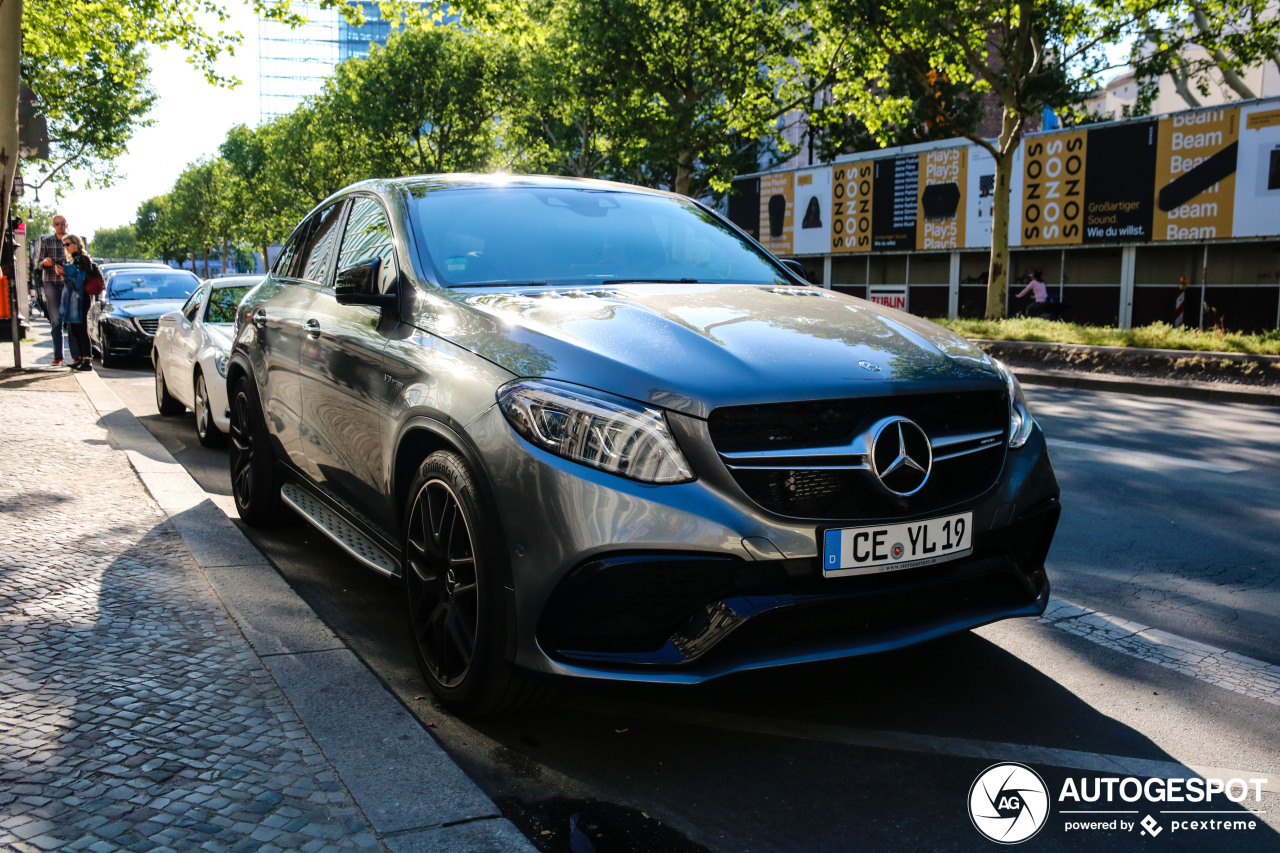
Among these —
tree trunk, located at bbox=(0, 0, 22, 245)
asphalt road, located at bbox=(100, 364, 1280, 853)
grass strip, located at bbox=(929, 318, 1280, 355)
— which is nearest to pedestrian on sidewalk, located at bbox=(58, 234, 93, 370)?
tree trunk, located at bbox=(0, 0, 22, 245)

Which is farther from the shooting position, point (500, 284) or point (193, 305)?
point (193, 305)

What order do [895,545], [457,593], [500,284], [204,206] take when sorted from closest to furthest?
[895,545]
[457,593]
[500,284]
[204,206]

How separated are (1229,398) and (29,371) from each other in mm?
13934

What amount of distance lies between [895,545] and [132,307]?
15.6 meters

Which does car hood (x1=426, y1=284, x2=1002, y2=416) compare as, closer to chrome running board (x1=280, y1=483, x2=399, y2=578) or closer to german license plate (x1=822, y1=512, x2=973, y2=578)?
german license plate (x1=822, y1=512, x2=973, y2=578)

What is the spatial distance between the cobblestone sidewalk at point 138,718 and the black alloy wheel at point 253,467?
16.3 inches

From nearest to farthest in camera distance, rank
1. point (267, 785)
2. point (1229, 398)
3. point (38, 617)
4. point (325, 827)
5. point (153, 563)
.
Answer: point (325, 827), point (267, 785), point (38, 617), point (153, 563), point (1229, 398)

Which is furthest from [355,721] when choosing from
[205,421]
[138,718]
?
[205,421]

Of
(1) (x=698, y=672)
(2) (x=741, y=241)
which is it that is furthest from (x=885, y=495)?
(2) (x=741, y=241)

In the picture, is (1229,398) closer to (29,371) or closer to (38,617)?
(38,617)

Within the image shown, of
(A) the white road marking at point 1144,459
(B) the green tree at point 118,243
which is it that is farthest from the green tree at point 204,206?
→ (A) the white road marking at point 1144,459

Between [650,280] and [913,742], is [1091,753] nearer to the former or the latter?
[913,742]

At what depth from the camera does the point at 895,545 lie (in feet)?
9.48

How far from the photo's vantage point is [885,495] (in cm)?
288
